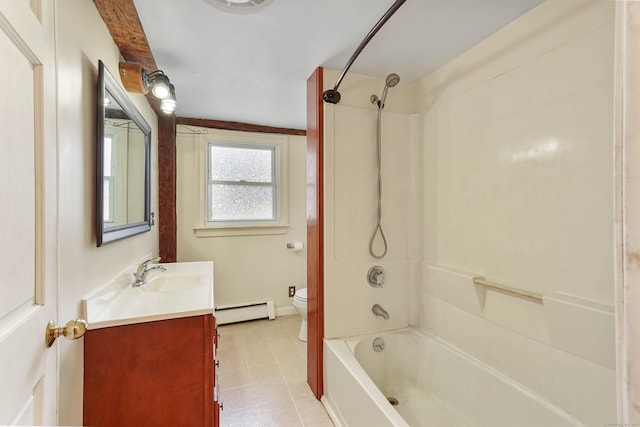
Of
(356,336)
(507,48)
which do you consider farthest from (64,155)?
(507,48)

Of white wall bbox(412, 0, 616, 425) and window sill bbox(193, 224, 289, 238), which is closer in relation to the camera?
white wall bbox(412, 0, 616, 425)

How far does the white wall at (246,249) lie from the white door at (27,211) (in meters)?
→ 2.10

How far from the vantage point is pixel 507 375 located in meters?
1.36

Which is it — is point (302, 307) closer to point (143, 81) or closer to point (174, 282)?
point (174, 282)

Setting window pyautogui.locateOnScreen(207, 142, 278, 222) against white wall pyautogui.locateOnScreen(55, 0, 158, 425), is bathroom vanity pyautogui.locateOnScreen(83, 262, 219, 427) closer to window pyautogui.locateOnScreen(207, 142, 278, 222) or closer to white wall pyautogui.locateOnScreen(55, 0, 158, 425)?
white wall pyautogui.locateOnScreen(55, 0, 158, 425)

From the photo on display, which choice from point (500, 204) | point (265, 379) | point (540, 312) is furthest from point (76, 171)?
point (540, 312)

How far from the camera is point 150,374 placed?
108 cm

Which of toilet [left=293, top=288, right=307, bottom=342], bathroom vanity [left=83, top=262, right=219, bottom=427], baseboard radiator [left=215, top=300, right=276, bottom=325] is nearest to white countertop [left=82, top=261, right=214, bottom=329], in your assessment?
bathroom vanity [left=83, top=262, right=219, bottom=427]

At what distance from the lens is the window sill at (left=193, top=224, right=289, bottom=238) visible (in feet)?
9.43

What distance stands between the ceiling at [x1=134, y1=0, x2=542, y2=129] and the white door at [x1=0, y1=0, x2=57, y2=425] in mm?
711

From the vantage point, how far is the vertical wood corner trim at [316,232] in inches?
69.4

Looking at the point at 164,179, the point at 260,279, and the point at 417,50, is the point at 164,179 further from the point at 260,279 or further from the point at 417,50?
the point at 417,50

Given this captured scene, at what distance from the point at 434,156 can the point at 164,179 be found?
2.44 metres

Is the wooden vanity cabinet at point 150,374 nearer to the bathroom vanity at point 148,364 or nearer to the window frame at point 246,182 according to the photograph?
the bathroom vanity at point 148,364
